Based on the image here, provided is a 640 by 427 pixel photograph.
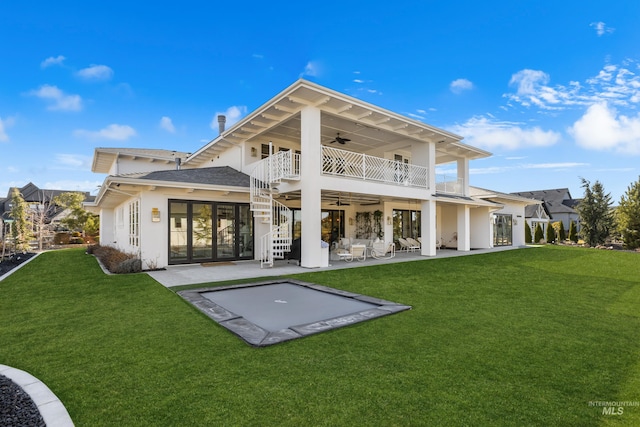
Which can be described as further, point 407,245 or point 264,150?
point 407,245

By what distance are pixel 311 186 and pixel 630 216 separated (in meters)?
22.1

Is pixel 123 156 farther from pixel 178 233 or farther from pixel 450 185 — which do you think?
pixel 450 185

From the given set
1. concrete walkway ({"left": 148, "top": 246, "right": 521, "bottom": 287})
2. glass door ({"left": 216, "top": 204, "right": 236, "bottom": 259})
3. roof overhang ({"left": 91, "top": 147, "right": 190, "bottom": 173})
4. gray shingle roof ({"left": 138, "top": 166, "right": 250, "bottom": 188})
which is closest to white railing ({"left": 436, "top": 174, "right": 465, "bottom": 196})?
concrete walkway ({"left": 148, "top": 246, "right": 521, "bottom": 287})

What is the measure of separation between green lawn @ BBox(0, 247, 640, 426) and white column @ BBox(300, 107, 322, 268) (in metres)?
4.61

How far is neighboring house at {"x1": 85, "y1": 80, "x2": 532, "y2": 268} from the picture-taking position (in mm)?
10312

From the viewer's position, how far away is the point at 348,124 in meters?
12.5

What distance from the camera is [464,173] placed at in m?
17.6

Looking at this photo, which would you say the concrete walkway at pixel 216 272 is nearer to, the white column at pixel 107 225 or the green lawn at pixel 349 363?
the green lawn at pixel 349 363

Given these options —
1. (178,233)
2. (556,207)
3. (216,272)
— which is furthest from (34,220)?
(556,207)

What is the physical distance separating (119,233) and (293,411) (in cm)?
1599

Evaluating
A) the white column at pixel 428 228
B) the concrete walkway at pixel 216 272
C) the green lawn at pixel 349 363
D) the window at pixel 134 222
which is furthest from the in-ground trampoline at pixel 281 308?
the white column at pixel 428 228

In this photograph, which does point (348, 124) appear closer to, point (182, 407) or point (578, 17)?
point (578, 17)

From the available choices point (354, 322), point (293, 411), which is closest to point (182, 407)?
point (293, 411)

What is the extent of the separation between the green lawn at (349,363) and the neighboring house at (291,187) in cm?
469
